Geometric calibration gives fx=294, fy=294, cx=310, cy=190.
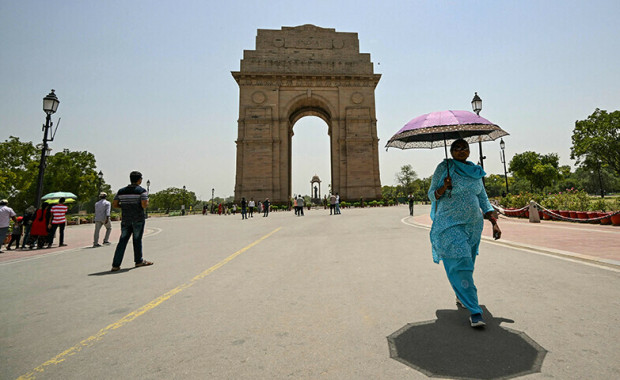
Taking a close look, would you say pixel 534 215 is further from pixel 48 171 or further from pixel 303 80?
pixel 48 171

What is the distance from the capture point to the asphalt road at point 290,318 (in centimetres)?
209

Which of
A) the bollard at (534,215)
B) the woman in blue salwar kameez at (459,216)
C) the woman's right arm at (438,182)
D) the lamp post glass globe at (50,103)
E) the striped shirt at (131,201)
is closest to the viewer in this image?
the woman in blue salwar kameez at (459,216)

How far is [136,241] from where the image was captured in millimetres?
5707

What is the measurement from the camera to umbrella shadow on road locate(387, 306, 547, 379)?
1998 mm

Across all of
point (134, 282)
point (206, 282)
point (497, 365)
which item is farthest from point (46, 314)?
point (497, 365)

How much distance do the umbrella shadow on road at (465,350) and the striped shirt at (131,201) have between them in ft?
17.2

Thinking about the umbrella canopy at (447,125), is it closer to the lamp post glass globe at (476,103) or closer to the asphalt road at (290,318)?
the asphalt road at (290,318)

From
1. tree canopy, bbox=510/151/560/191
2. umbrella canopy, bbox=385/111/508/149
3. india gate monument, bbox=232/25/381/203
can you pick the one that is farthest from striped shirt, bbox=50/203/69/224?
tree canopy, bbox=510/151/560/191

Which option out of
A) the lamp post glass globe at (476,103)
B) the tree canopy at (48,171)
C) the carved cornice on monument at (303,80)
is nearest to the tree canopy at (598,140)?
the carved cornice on monument at (303,80)

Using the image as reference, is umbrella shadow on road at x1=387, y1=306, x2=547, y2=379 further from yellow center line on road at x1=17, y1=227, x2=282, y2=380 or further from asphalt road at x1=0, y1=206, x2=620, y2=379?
yellow center line on road at x1=17, y1=227, x2=282, y2=380

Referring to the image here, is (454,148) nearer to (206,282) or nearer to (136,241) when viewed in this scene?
(206,282)

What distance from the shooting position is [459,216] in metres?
3.08

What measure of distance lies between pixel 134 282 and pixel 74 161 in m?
53.3

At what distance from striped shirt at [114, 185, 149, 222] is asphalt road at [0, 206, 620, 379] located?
3.32 ft
